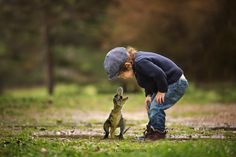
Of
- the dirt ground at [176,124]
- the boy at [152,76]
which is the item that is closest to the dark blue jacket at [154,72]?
the boy at [152,76]

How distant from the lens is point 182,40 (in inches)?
1057

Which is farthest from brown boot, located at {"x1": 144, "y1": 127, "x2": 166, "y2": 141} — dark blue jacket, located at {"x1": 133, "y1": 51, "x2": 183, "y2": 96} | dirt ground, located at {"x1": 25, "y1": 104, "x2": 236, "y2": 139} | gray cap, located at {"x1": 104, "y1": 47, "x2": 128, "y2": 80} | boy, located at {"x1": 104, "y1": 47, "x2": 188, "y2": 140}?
gray cap, located at {"x1": 104, "y1": 47, "x2": 128, "y2": 80}

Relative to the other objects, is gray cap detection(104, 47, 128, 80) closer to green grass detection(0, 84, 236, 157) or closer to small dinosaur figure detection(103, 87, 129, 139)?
small dinosaur figure detection(103, 87, 129, 139)

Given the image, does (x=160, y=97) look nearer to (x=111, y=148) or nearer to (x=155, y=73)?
(x=155, y=73)

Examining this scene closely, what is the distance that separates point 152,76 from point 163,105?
57 cm

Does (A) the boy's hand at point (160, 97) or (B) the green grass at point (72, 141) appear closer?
(B) the green grass at point (72, 141)

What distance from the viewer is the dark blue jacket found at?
9266 mm

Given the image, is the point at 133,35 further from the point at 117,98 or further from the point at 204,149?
the point at 204,149

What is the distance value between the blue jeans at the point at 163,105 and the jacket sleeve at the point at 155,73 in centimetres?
31

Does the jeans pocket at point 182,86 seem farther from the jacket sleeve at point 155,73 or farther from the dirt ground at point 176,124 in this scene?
the dirt ground at point 176,124

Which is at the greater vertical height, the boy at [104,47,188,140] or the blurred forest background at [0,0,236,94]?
the blurred forest background at [0,0,236,94]

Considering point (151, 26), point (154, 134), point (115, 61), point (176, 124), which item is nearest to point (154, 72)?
point (115, 61)

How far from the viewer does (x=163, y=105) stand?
9.58m

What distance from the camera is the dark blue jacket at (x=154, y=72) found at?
9266mm
